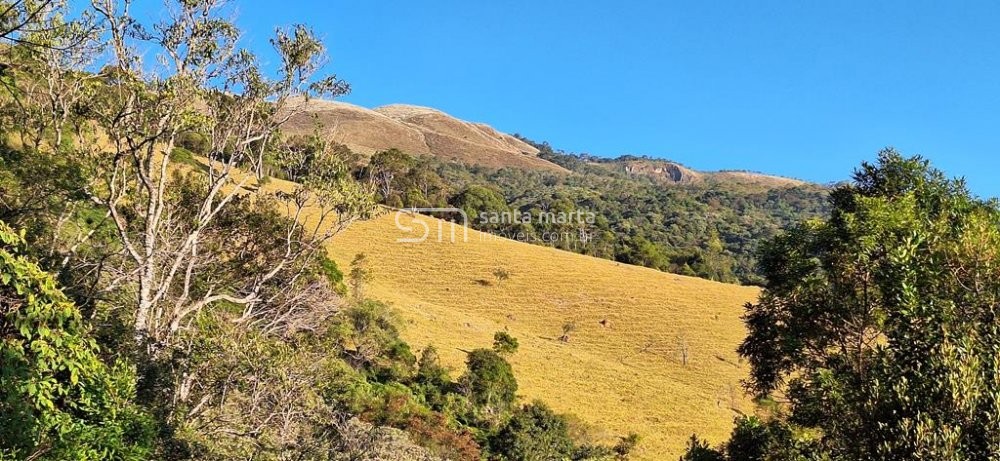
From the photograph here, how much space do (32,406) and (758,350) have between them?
39.0ft

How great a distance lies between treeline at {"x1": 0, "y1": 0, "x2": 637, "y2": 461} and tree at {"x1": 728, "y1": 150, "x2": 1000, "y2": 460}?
827 centimetres

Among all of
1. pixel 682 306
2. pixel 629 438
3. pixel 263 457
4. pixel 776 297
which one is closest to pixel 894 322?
pixel 776 297

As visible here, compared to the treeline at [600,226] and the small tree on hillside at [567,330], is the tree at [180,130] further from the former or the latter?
the small tree on hillside at [567,330]

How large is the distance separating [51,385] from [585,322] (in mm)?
49708

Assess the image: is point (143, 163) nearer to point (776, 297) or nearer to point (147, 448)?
point (147, 448)

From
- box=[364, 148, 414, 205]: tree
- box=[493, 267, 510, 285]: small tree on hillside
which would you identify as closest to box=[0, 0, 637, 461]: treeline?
box=[493, 267, 510, 285]: small tree on hillside

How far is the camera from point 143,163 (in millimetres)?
13586

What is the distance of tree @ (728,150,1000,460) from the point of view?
21.8 feet

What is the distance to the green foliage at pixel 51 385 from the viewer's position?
19.3 ft

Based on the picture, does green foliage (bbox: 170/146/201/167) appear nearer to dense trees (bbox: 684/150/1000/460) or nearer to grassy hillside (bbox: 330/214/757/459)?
grassy hillside (bbox: 330/214/757/459)

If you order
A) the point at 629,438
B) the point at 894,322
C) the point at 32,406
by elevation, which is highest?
the point at 894,322

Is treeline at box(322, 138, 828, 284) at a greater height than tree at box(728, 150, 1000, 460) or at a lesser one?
greater

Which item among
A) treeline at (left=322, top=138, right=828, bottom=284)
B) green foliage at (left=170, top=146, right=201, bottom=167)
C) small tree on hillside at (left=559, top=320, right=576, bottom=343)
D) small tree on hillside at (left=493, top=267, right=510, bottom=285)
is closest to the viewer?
green foliage at (left=170, top=146, right=201, bottom=167)

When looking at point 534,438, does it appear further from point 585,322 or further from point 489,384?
point 585,322
